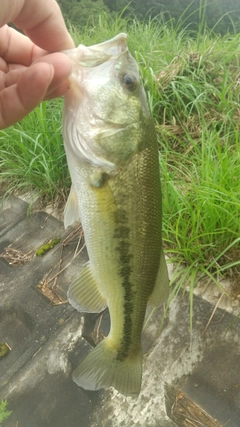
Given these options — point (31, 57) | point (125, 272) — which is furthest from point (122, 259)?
point (31, 57)

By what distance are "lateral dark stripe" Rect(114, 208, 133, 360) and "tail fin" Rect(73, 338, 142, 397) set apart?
0.12 ft

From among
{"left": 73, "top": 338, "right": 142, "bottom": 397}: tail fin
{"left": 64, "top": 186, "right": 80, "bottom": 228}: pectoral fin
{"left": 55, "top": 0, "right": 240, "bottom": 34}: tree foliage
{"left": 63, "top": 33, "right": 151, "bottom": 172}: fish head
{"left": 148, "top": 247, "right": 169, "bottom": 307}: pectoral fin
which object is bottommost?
{"left": 55, "top": 0, "right": 240, "bottom": 34}: tree foliage

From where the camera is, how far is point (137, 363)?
1459 mm

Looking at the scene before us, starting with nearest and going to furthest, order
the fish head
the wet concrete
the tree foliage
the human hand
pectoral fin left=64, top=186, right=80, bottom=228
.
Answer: the human hand < the fish head < pectoral fin left=64, top=186, right=80, bottom=228 < the wet concrete < the tree foliage

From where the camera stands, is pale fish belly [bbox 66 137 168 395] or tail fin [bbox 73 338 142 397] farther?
tail fin [bbox 73 338 142 397]

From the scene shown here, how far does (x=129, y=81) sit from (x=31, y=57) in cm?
53

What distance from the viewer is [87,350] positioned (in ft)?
6.75

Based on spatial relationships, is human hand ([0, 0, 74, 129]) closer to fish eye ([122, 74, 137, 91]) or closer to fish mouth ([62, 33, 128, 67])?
fish mouth ([62, 33, 128, 67])

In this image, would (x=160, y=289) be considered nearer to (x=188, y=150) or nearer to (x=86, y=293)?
(x=86, y=293)

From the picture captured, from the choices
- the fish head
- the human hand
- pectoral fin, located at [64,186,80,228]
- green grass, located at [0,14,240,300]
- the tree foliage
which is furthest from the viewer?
the tree foliage

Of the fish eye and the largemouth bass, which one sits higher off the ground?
the fish eye

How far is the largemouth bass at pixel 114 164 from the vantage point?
1.25 meters

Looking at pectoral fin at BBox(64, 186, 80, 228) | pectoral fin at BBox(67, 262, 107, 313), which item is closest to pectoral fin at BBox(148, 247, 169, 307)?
pectoral fin at BBox(67, 262, 107, 313)

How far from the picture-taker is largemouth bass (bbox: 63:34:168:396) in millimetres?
1247
